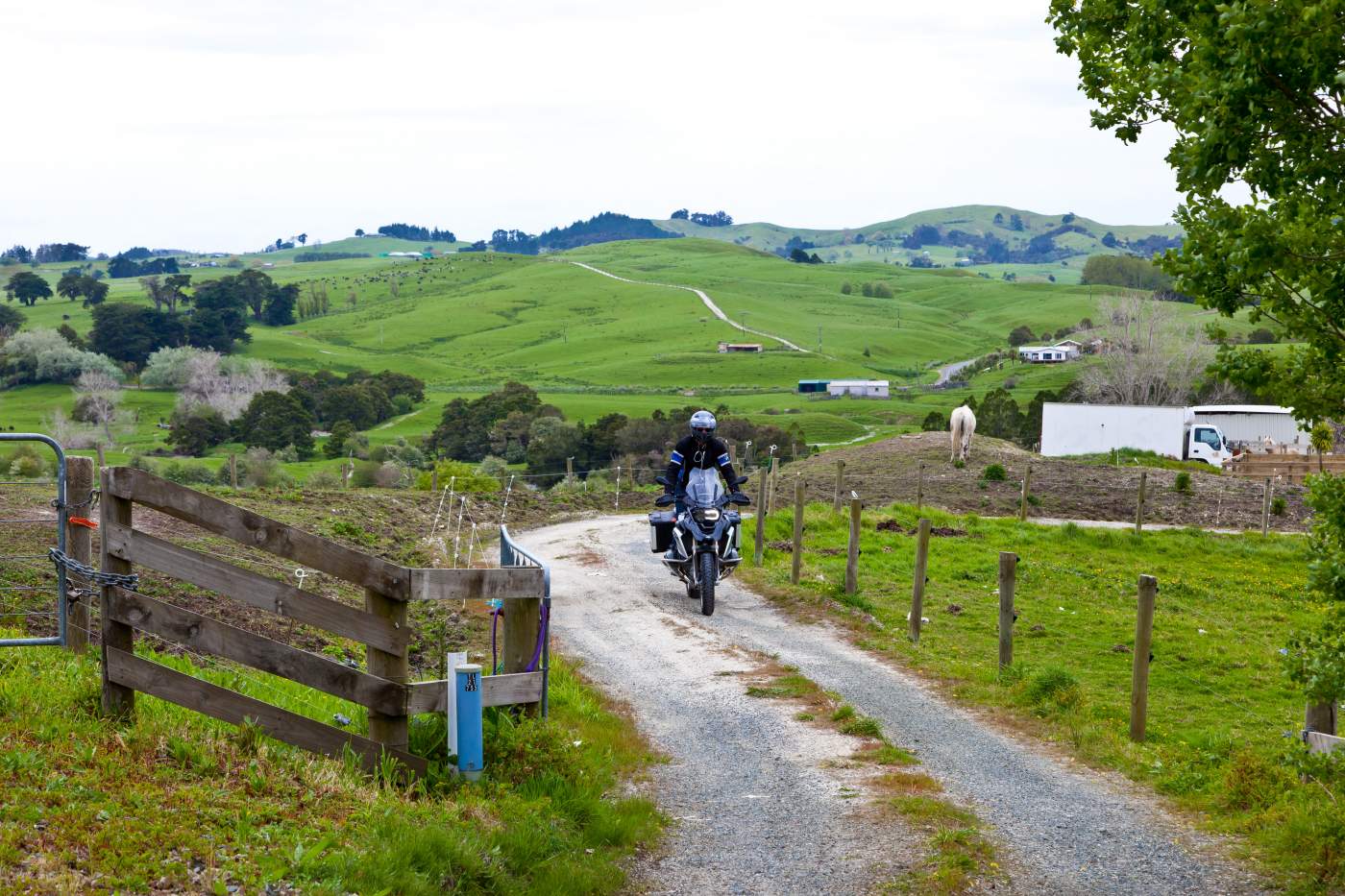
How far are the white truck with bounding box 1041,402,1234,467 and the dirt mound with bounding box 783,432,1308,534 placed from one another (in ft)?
35.1

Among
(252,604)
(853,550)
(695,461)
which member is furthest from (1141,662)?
(695,461)

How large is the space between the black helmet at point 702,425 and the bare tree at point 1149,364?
251ft

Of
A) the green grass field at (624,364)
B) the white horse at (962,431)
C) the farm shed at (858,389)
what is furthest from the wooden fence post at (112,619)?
the farm shed at (858,389)

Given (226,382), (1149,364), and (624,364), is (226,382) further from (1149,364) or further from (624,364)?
(1149,364)

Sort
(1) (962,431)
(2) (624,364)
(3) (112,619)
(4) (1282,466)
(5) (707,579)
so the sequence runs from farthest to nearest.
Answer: (2) (624,364)
(4) (1282,466)
(1) (962,431)
(5) (707,579)
(3) (112,619)

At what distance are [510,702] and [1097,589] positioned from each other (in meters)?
17.0

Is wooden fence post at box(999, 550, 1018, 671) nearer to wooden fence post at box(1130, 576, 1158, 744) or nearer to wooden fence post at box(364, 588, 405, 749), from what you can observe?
wooden fence post at box(1130, 576, 1158, 744)

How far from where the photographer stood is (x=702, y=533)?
1767cm

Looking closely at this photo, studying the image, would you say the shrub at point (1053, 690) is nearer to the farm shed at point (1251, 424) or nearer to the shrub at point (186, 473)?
the shrub at point (186, 473)

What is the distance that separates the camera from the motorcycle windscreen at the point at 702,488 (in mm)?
17906

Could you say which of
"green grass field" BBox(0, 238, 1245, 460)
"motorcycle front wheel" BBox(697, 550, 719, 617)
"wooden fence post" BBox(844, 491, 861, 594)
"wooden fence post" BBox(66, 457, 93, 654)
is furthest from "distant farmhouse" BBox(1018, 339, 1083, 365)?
"wooden fence post" BBox(66, 457, 93, 654)

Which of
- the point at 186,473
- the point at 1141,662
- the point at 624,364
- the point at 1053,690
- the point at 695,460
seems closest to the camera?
the point at 1141,662

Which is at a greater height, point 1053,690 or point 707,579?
point 1053,690

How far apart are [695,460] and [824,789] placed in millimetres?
9360
